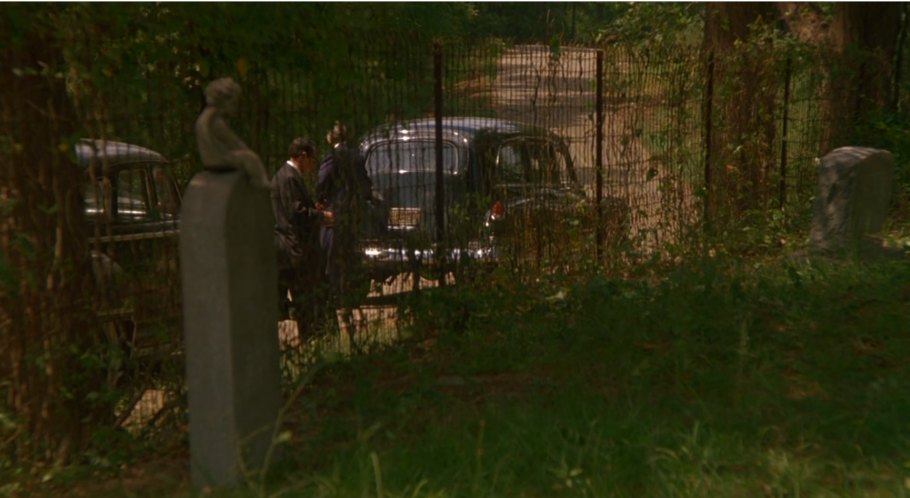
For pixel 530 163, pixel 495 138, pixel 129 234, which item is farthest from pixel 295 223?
pixel 530 163

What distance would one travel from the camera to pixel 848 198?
10.9 m

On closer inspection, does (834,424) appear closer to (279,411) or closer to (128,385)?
(279,411)

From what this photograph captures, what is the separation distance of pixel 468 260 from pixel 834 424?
3414 millimetres

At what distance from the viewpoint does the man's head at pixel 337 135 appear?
746 cm

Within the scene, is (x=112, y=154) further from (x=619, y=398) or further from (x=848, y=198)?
(x=848, y=198)

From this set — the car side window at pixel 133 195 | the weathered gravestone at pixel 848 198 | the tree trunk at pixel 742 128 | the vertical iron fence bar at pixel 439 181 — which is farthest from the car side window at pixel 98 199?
the weathered gravestone at pixel 848 198

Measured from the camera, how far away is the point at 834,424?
5773mm

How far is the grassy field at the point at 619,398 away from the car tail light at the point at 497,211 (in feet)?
2.07

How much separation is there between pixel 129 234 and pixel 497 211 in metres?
3.21

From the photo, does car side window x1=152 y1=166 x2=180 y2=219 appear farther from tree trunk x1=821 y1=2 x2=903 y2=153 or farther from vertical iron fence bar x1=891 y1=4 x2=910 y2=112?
vertical iron fence bar x1=891 y1=4 x2=910 y2=112

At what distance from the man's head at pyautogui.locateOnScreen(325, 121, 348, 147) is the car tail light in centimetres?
172

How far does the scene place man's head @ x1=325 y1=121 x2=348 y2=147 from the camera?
7465 mm

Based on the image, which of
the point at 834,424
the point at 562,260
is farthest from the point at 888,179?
the point at 834,424

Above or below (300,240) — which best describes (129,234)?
above
